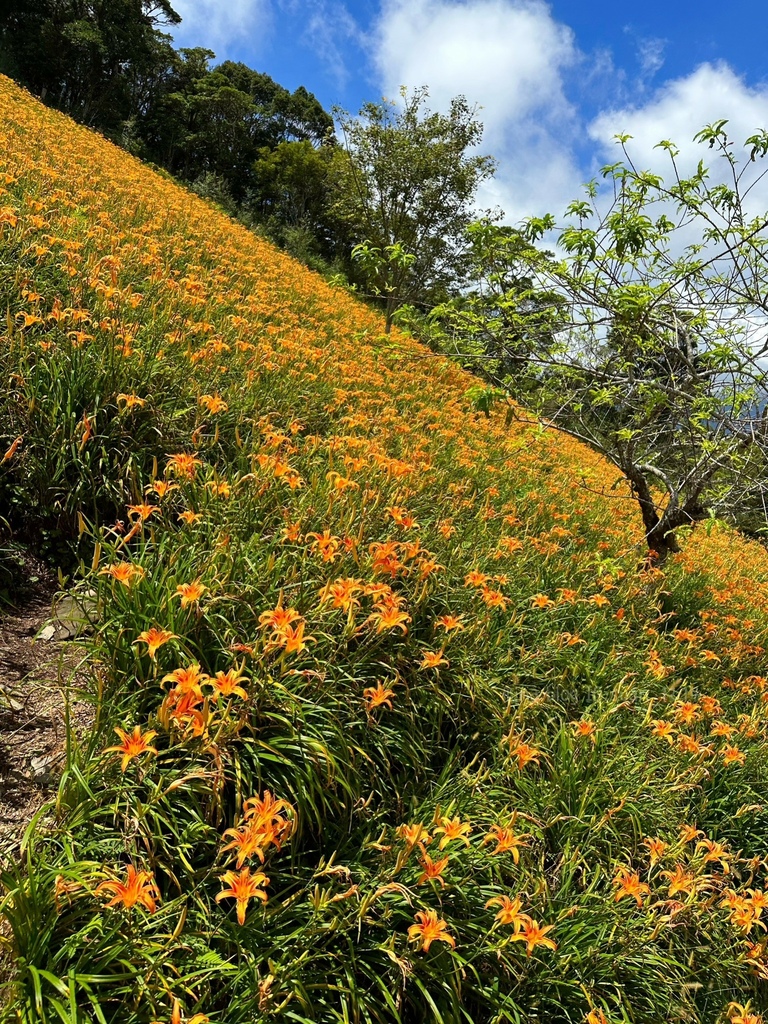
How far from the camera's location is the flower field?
59.7 inches

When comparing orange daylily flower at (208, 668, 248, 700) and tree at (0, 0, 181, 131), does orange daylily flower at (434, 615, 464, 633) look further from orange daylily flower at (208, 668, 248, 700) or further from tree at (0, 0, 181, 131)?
tree at (0, 0, 181, 131)

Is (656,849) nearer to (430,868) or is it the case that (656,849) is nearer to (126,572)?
(430,868)

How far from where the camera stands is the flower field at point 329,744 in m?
1.52

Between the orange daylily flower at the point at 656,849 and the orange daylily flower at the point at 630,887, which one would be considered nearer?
the orange daylily flower at the point at 630,887

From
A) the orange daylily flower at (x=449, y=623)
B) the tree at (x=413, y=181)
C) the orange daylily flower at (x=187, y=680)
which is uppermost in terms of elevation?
the tree at (x=413, y=181)

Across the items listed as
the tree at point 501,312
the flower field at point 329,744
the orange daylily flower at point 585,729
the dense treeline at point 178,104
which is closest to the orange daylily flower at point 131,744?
the flower field at point 329,744

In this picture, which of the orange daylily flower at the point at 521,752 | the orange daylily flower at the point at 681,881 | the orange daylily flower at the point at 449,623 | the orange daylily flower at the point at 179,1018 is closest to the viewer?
the orange daylily flower at the point at 179,1018

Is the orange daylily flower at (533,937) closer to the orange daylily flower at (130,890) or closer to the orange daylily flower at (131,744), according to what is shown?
the orange daylily flower at (130,890)

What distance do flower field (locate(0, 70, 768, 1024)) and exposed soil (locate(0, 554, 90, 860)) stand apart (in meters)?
0.10

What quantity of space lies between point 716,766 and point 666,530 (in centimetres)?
258

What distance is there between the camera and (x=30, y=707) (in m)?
2.06

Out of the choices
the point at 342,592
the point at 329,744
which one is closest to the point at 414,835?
the point at 329,744

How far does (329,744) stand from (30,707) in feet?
3.58

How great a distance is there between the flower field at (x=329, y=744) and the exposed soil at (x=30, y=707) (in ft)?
0.34
